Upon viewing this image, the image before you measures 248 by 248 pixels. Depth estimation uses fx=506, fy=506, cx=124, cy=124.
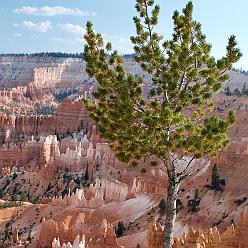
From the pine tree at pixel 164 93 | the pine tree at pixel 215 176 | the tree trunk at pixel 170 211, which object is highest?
the pine tree at pixel 164 93

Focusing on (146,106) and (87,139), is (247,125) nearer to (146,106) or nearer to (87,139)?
(87,139)

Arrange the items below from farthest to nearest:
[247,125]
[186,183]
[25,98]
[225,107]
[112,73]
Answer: [25,98]
[225,107]
[247,125]
[186,183]
[112,73]

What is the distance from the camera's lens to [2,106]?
166750mm

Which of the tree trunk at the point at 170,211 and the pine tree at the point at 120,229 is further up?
the tree trunk at the point at 170,211

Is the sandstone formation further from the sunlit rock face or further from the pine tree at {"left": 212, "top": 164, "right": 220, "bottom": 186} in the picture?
the pine tree at {"left": 212, "top": 164, "right": 220, "bottom": 186}

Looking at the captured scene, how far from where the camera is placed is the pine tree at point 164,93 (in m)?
15.9

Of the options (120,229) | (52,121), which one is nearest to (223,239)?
(120,229)

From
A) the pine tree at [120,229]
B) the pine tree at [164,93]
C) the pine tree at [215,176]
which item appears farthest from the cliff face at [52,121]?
the pine tree at [164,93]

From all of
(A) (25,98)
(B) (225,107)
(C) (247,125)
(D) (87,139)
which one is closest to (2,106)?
(A) (25,98)

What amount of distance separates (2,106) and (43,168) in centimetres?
8970

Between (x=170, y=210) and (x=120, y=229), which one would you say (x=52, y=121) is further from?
(x=170, y=210)

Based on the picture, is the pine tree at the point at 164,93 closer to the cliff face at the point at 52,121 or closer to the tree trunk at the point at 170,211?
the tree trunk at the point at 170,211

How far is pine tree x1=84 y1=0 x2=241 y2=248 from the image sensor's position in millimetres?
15883

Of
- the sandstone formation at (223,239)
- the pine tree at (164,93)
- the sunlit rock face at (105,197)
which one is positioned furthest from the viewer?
the sunlit rock face at (105,197)
